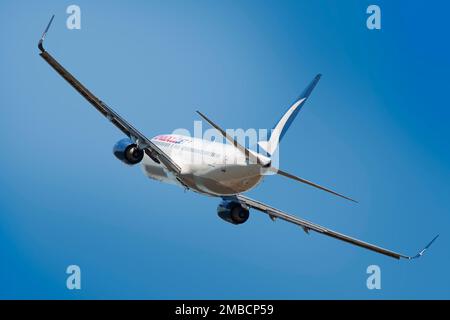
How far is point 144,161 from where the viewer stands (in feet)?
298

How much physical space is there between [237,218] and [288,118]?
10177 mm

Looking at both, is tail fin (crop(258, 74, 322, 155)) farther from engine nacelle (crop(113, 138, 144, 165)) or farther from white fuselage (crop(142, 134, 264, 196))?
engine nacelle (crop(113, 138, 144, 165))

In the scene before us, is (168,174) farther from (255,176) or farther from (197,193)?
(255,176)

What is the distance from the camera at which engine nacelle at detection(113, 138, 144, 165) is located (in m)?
84.7

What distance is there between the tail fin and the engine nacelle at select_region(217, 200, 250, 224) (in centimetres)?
932

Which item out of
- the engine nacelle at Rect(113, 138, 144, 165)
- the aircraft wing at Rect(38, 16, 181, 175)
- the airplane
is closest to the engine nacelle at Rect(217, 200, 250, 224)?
the airplane

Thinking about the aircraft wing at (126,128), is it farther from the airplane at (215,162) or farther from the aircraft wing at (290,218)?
the aircraft wing at (290,218)

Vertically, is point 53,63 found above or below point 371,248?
above

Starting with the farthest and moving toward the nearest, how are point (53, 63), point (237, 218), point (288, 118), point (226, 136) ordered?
point (237, 218) < point (288, 118) < point (53, 63) < point (226, 136)

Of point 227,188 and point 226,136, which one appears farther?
point 227,188

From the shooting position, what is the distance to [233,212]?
89.6 metres

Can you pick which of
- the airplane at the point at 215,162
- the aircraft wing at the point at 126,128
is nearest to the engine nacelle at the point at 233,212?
the airplane at the point at 215,162

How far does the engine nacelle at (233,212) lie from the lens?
8962 centimetres

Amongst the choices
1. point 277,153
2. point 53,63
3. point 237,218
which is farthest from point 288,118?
point 53,63
